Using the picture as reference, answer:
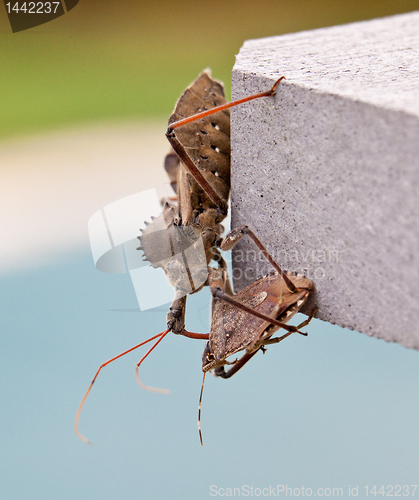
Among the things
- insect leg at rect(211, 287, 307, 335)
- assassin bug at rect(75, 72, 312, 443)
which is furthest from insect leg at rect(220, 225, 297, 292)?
insect leg at rect(211, 287, 307, 335)

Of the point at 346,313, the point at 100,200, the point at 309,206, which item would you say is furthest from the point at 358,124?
the point at 100,200

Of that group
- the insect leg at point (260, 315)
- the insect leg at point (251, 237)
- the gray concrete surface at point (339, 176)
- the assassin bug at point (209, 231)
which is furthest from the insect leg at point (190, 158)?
the insect leg at point (260, 315)

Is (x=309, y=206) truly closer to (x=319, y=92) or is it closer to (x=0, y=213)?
(x=319, y=92)

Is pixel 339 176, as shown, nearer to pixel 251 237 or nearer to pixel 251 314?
pixel 251 237

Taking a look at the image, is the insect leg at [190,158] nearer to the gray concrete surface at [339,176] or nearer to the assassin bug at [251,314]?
the gray concrete surface at [339,176]

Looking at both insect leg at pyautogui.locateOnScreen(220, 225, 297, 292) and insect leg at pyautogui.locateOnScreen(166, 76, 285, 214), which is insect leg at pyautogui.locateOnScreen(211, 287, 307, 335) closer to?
insect leg at pyautogui.locateOnScreen(220, 225, 297, 292)
